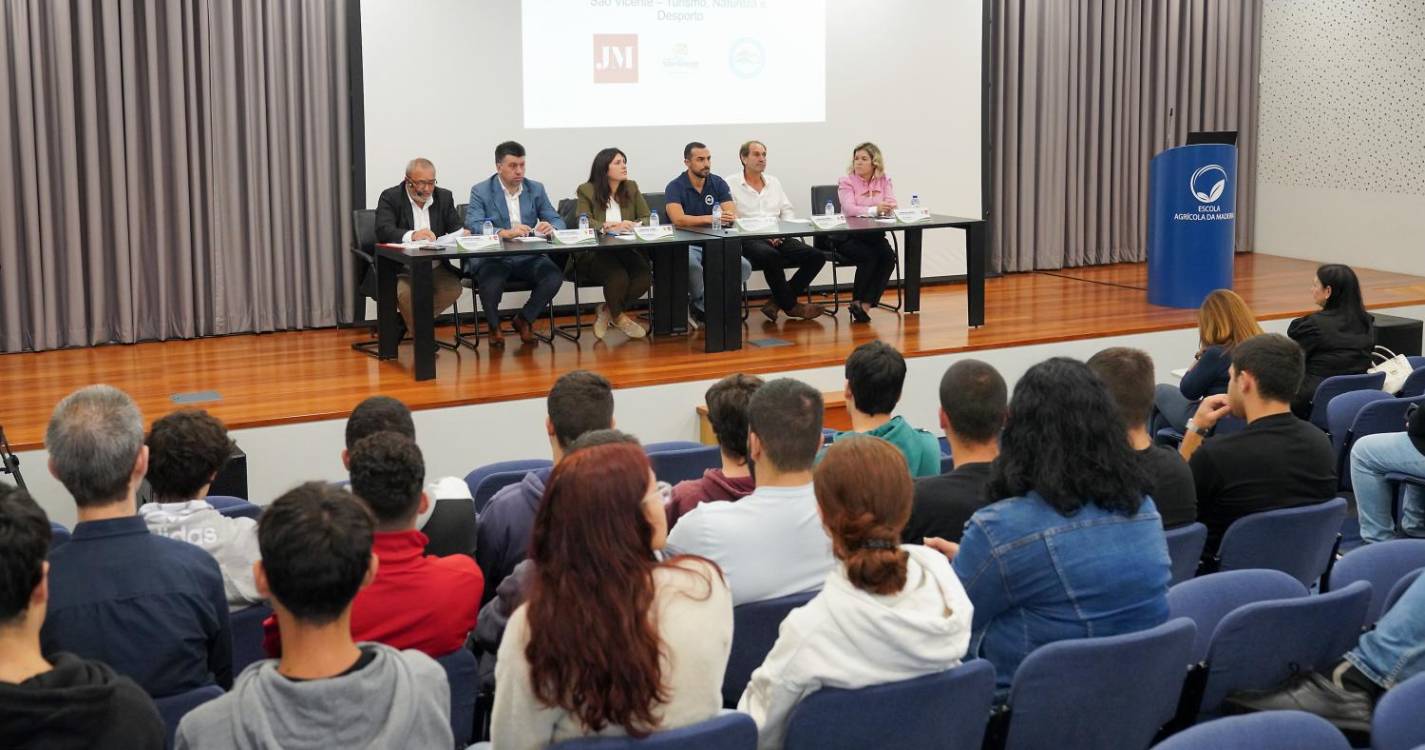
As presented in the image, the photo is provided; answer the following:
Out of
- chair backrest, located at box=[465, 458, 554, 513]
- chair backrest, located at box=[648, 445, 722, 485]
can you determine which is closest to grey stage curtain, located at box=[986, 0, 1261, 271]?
chair backrest, located at box=[648, 445, 722, 485]

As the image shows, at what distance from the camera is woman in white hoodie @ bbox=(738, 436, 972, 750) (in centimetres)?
235

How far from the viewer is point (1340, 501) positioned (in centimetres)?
363

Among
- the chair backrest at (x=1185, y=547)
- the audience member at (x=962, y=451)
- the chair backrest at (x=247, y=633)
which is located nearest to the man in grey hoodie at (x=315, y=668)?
the chair backrest at (x=247, y=633)

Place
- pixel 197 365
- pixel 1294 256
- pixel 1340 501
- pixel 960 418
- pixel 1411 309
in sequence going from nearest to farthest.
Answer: pixel 960 418, pixel 1340 501, pixel 197 365, pixel 1411 309, pixel 1294 256

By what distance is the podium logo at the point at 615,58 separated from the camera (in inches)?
350

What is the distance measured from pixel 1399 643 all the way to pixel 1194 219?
650 cm

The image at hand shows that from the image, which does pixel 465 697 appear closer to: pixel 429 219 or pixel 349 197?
pixel 429 219

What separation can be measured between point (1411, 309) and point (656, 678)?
8.10 m

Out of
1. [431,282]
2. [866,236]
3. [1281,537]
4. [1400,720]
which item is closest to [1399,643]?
[1400,720]

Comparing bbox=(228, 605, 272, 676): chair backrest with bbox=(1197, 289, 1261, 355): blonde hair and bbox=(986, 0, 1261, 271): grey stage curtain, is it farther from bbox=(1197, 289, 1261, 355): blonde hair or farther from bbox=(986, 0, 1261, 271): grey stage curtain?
bbox=(986, 0, 1261, 271): grey stage curtain

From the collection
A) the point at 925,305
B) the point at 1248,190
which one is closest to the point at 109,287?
the point at 925,305

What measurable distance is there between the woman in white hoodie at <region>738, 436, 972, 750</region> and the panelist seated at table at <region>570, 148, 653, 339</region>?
18.7 ft

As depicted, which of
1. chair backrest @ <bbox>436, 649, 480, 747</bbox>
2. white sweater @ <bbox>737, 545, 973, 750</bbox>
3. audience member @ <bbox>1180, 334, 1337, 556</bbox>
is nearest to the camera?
white sweater @ <bbox>737, 545, 973, 750</bbox>

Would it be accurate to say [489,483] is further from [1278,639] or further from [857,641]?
[1278,639]
